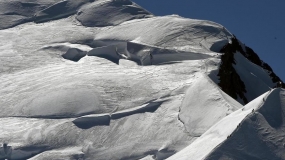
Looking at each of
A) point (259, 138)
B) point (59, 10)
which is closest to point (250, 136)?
point (259, 138)

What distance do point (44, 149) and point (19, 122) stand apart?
290cm

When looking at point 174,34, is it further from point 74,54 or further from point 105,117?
point 105,117

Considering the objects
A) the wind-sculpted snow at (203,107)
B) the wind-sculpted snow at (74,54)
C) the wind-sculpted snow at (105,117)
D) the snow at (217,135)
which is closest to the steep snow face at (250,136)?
the snow at (217,135)

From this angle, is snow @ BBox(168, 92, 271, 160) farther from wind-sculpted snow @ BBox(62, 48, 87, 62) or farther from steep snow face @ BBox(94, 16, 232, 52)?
wind-sculpted snow @ BBox(62, 48, 87, 62)

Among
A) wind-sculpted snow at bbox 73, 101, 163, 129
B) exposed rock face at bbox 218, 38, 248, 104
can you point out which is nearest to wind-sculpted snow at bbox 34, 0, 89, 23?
exposed rock face at bbox 218, 38, 248, 104

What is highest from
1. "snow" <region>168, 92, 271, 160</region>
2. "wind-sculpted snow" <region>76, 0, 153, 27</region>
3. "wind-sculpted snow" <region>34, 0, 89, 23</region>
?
"snow" <region>168, 92, 271, 160</region>

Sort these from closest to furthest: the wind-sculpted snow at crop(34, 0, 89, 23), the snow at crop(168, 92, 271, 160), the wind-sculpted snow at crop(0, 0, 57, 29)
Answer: the snow at crop(168, 92, 271, 160), the wind-sculpted snow at crop(0, 0, 57, 29), the wind-sculpted snow at crop(34, 0, 89, 23)

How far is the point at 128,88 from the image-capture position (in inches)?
1298

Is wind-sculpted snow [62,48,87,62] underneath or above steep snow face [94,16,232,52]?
underneath

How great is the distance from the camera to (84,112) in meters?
31.1

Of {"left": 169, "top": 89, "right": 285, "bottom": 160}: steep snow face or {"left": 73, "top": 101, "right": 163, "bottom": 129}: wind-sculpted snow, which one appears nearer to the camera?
{"left": 169, "top": 89, "right": 285, "bottom": 160}: steep snow face

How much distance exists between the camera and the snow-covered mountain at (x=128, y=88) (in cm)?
2441

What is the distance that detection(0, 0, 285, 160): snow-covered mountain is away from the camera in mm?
24406

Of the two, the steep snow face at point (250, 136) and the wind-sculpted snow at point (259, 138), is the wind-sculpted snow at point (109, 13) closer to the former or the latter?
the steep snow face at point (250, 136)
